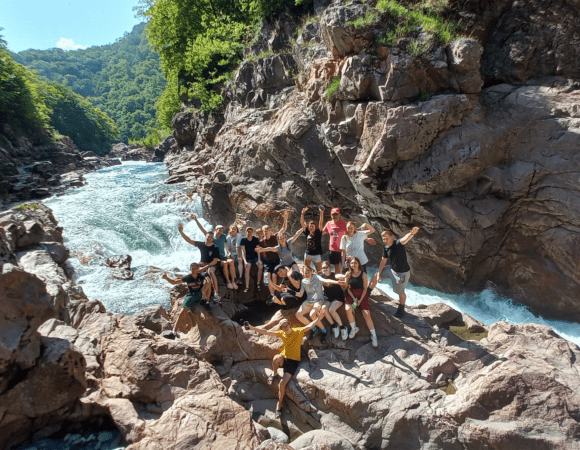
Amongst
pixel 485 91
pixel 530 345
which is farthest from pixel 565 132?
pixel 530 345

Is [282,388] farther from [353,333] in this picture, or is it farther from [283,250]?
[283,250]

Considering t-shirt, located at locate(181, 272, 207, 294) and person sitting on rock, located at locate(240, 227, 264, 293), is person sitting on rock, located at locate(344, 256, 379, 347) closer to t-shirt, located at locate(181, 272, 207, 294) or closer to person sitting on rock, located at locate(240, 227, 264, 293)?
person sitting on rock, located at locate(240, 227, 264, 293)

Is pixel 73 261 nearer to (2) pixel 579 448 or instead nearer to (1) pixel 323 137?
(1) pixel 323 137

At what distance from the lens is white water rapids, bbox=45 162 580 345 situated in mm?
10406

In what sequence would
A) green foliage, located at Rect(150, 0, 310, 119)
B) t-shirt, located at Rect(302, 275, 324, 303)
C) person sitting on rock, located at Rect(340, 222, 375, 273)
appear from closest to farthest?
t-shirt, located at Rect(302, 275, 324, 303), person sitting on rock, located at Rect(340, 222, 375, 273), green foliage, located at Rect(150, 0, 310, 119)

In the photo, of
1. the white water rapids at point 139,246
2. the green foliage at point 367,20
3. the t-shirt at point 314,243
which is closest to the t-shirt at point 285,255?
the t-shirt at point 314,243

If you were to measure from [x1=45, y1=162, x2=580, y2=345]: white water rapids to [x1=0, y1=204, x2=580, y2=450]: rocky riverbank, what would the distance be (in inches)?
148

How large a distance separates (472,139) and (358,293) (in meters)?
6.25

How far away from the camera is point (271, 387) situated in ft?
21.2

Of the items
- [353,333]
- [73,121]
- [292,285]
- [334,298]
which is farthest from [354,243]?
[73,121]

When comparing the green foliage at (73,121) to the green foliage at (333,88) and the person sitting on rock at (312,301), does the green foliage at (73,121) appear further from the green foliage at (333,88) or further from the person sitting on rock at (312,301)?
the person sitting on rock at (312,301)

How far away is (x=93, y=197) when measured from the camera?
23.1 m

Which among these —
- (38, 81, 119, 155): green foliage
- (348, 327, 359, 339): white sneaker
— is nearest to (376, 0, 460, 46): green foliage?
(348, 327, 359, 339): white sneaker

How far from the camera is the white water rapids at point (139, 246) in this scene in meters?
10.4
